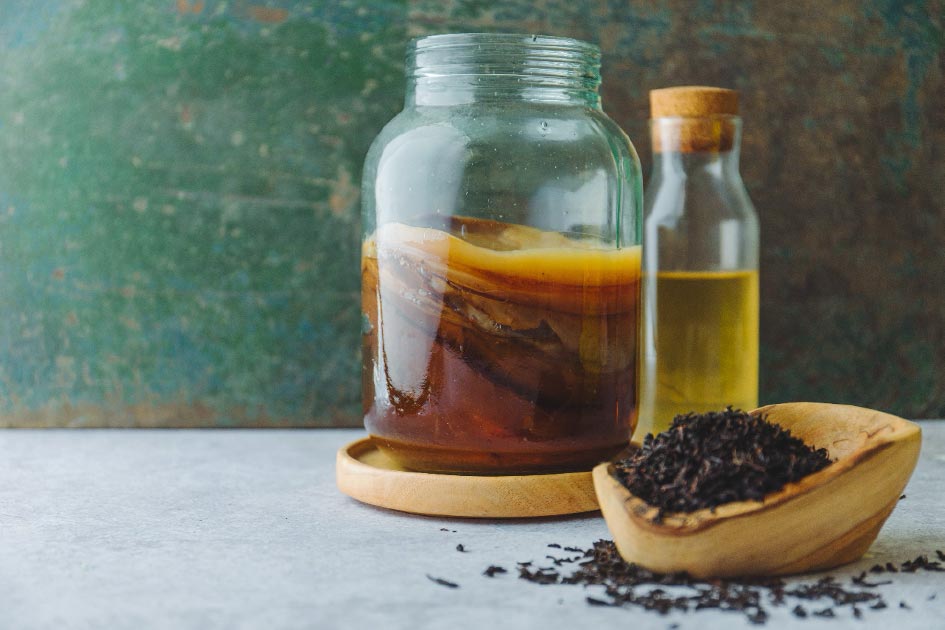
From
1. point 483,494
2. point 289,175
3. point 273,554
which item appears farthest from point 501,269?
point 289,175

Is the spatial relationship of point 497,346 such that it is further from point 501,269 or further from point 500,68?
point 500,68

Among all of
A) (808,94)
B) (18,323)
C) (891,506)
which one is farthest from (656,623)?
(18,323)

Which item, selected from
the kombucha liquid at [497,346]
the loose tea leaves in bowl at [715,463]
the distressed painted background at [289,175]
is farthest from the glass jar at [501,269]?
the distressed painted background at [289,175]

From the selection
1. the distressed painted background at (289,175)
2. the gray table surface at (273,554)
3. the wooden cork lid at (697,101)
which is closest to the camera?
the gray table surface at (273,554)

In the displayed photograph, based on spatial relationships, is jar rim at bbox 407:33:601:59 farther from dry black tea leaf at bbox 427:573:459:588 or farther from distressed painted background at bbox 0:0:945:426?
dry black tea leaf at bbox 427:573:459:588

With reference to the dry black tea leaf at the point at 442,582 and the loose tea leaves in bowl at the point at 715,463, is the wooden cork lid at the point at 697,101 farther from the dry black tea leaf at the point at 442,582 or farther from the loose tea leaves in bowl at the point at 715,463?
the dry black tea leaf at the point at 442,582

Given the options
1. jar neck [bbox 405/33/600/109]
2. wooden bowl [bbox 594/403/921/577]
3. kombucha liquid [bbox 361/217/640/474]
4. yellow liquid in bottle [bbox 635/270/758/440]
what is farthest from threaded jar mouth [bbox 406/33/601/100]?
wooden bowl [bbox 594/403/921/577]
